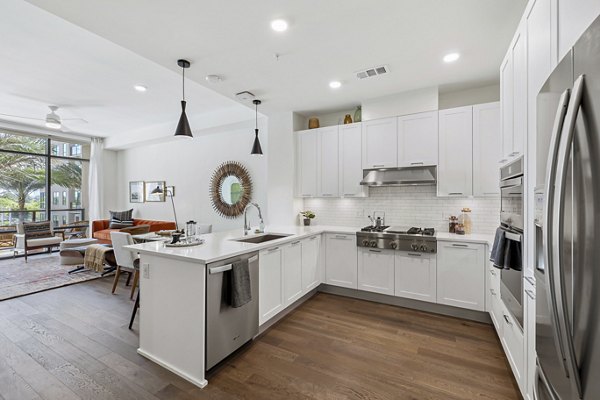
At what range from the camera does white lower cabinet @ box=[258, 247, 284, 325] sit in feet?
8.90

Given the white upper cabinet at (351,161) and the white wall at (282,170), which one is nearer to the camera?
the white upper cabinet at (351,161)

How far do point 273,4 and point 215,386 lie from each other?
9.52ft

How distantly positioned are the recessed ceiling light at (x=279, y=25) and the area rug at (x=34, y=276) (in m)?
4.98

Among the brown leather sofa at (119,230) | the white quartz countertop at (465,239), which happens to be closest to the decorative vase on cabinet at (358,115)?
the white quartz countertop at (465,239)

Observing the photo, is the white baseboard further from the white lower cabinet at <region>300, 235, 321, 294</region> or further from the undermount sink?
the white lower cabinet at <region>300, 235, 321, 294</region>

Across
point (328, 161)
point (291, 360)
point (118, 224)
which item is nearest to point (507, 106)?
point (328, 161)

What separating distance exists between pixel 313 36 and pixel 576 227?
92.1 inches

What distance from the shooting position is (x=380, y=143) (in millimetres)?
3834

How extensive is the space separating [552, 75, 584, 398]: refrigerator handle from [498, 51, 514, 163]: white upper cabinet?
1.54m

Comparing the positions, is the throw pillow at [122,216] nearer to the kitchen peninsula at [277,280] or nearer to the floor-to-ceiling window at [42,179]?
the floor-to-ceiling window at [42,179]

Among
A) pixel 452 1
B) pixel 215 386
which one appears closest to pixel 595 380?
pixel 215 386

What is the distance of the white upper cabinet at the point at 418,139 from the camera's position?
138 inches

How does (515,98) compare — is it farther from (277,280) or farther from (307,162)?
(307,162)

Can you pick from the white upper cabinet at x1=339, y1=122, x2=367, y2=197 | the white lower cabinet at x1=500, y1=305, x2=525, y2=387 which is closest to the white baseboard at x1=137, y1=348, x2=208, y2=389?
the white lower cabinet at x1=500, y1=305, x2=525, y2=387
